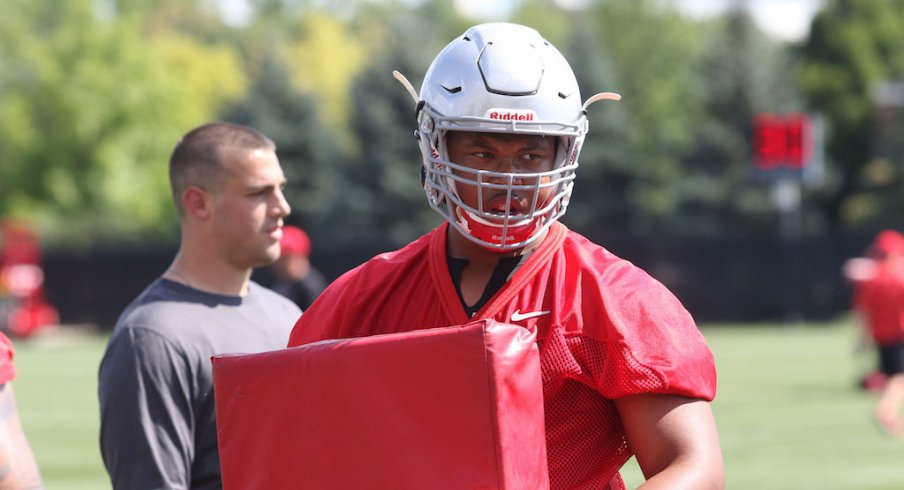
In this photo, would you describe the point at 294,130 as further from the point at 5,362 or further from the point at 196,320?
the point at 5,362

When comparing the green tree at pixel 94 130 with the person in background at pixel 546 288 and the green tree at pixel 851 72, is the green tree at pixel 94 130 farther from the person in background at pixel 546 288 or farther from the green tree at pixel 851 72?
the person in background at pixel 546 288

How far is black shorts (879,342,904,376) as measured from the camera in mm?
16359

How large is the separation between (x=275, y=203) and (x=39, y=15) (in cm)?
9312

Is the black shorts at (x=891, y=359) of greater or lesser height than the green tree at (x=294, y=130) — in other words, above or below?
above

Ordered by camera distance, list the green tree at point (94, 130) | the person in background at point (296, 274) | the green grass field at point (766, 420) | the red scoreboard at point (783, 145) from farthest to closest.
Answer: the green tree at point (94, 130), the red scoreboard at point (783, 145), the person in background at point (296, 274), the green grass field at point (766, 420)

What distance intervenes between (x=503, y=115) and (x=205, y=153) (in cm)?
253

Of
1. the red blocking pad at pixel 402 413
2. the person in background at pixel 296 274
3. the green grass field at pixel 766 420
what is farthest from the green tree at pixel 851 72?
the red blocking pad at pixel 402 413

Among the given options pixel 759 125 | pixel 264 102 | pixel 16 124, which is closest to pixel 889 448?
pixel 759 125

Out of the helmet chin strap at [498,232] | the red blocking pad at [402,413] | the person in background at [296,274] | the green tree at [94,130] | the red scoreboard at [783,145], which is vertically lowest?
the green tree at [94,130]

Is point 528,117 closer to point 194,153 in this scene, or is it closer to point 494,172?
point 494,172

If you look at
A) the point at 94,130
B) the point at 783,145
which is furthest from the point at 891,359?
the point at 94,130

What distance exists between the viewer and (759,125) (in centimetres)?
3462

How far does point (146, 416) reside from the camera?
4258 millimetres

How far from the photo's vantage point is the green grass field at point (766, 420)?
11523 mm
